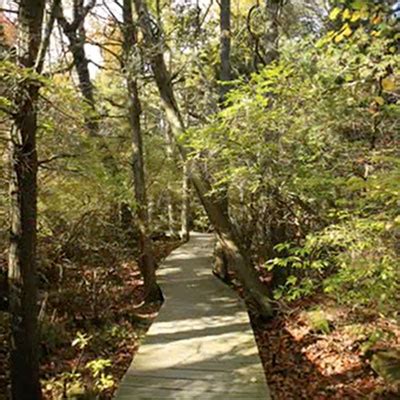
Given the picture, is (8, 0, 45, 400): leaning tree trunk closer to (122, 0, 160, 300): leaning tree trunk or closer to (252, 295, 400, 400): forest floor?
(252, 295, 400, 400): forest floor

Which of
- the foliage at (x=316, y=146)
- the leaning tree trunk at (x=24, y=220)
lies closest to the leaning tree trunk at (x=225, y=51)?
the foliage at (x=316, y=146)

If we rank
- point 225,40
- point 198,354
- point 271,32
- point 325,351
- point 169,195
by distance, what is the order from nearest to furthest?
point 198,354 < point 325,351 < point 271,32 < point 225,40 < point 169,195

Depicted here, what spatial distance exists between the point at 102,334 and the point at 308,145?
14.3 feet

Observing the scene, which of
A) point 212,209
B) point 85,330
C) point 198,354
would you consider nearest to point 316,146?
point 212,209

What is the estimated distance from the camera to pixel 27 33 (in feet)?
13.3

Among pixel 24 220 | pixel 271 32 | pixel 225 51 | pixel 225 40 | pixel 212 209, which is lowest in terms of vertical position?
pixel 212 209

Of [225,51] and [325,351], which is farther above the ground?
[225,51]

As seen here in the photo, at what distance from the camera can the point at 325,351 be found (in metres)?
6.40

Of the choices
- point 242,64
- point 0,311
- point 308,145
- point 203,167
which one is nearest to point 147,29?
point 203,167

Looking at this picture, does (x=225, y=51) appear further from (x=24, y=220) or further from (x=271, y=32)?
(x=24, y=220)

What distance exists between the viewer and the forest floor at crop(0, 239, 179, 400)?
513 cm

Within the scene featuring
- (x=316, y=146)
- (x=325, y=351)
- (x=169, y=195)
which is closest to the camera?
(x=316, y=146)

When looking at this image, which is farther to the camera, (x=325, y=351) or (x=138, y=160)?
(x=138, y=160)

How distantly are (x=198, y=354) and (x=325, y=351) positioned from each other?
2071 mm
